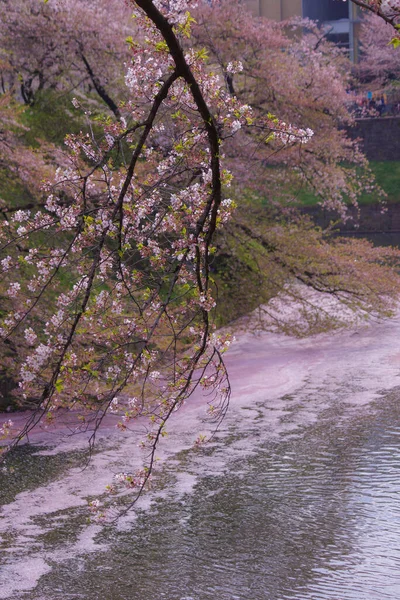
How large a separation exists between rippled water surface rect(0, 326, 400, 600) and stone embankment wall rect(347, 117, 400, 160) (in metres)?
30.5

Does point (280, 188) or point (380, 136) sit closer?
point (280, 188)

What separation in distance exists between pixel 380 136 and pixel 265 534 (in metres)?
34.1

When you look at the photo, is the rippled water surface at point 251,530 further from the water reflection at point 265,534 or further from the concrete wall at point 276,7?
the concrete wall at point 276,7

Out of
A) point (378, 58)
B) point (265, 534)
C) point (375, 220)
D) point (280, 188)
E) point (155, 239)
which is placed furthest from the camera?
point (378, 58)

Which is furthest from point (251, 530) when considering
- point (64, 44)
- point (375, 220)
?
point (375, 220)

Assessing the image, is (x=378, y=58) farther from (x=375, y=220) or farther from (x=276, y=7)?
(x=276, y=7)

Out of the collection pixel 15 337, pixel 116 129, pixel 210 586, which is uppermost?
pixel 116 129

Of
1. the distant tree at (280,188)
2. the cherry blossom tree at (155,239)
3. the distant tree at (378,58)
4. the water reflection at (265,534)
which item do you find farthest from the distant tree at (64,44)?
the distant tree at (378,58)

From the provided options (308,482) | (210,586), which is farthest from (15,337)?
(210,586)

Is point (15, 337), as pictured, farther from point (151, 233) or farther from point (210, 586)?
point (151, 233)

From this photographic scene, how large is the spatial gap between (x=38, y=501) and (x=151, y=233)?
13.1ft

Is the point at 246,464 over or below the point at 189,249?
below

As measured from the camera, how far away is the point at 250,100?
18.1 metres

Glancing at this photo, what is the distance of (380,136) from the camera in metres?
39.8
